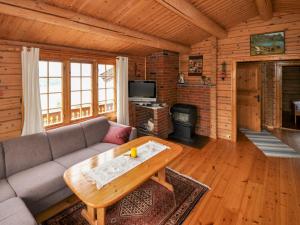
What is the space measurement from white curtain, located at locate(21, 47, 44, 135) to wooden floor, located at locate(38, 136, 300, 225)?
1387mm

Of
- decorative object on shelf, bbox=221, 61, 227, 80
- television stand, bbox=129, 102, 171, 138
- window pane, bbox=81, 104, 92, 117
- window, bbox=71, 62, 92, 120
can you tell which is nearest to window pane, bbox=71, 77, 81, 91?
window, bbox=71, 62, 92, 120

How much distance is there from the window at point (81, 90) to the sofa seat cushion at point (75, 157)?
1.05 meters

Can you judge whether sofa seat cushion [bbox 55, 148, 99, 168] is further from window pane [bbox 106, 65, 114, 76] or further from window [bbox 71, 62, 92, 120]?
window pane [bbox 106, 65, 114, 76]

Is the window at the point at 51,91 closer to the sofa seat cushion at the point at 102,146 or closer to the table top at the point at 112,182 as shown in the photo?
the sofa seat cushion at the point at 102,146

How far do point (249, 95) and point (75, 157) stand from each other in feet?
Result: 16.2

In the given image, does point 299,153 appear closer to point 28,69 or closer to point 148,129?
point 148,129

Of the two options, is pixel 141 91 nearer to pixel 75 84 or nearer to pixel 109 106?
pixel 109 106

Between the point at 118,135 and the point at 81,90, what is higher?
the point at 81,90

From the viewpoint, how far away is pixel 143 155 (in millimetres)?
2404

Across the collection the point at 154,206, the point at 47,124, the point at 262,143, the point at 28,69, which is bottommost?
the point at 154,206

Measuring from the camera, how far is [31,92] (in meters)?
3.00

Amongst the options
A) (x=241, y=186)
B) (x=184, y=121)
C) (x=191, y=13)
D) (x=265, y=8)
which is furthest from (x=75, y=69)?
(x=265, y=8)

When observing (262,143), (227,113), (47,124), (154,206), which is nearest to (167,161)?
(154,206)

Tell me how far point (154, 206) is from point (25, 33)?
2989 mm
